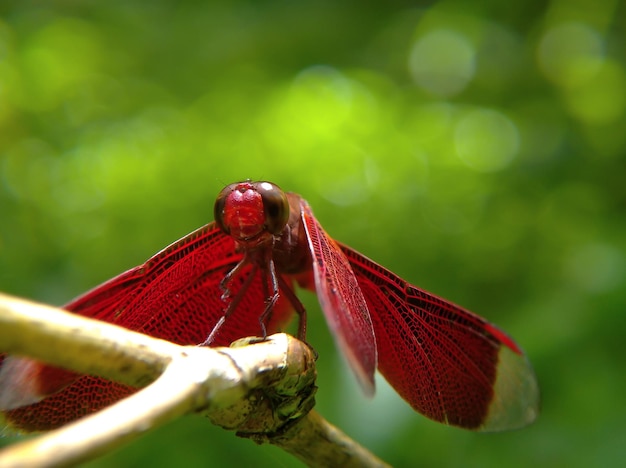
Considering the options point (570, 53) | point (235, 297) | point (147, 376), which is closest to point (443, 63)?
point (570, 53)

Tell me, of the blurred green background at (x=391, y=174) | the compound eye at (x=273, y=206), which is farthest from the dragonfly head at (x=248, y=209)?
the blurred green background at (x=391, y=174)

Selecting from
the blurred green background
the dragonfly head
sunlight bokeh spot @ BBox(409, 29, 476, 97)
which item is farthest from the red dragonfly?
sunlight bokeh spot @ BBox(409, 29, 476, 97)

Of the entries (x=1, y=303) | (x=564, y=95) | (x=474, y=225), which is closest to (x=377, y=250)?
(x=474, y=225)

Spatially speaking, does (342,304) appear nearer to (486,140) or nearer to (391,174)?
(391,174)

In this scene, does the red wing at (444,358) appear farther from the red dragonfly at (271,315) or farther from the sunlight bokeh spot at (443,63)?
the sunlight bokeh spot at (443,63)

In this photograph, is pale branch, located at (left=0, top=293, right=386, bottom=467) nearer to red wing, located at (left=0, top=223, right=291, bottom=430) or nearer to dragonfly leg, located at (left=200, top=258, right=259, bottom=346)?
dragonfly leg, located at (left=200, top=258, right=259, bottom=346)
